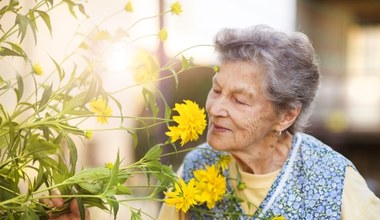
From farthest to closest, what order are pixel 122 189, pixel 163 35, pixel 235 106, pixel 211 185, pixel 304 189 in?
pixel 304 189 → pixel 235 106 → pixel 211 185 → pixel 163 35 → pixel 122 189

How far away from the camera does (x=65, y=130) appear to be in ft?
4.62

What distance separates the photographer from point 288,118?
2.09m

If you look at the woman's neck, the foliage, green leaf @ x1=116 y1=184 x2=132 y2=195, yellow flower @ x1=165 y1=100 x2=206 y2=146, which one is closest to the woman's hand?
the foliage

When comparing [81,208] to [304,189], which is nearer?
[81,208]

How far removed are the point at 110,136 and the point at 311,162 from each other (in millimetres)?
5314

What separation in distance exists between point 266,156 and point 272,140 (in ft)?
0.17

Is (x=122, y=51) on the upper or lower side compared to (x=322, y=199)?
upper

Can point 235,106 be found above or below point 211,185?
above

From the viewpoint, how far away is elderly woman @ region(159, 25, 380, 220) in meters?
1.92

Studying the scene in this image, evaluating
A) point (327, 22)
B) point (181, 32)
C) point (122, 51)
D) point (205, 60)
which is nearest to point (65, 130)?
point (122, 51)

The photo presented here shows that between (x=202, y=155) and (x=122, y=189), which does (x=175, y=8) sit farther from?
(x=202, y=155)

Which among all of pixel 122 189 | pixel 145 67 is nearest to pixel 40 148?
pixel 122 189

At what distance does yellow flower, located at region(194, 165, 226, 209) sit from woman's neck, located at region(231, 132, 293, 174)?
0.75 ft

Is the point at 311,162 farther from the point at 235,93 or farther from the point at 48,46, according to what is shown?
the point at 48,46
